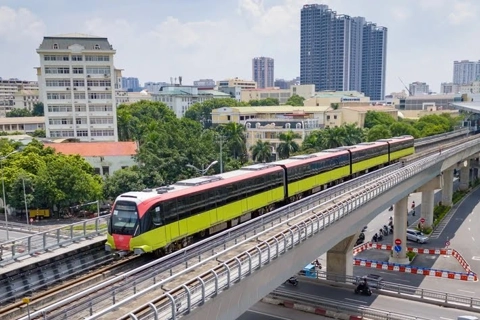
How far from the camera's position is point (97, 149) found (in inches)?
2402

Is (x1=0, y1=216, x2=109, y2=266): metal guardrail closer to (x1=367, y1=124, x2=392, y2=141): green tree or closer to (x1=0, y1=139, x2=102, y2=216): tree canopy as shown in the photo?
(x1=0, y1=139, x2=102, y2=216): tree canopy

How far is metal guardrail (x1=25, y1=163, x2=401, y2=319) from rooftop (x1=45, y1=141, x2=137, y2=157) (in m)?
37.5

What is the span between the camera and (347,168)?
3759cm

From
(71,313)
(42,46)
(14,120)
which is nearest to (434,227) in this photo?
(71,313)

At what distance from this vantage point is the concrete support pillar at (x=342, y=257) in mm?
29891

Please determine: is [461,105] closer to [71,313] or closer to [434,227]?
[434,227]

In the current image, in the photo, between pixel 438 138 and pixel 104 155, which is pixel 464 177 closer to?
pixel 438 138

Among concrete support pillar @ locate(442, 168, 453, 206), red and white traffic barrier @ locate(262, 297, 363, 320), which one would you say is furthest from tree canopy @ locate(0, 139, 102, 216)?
concrete support pillar @ locate(442, 168, 453, 206)

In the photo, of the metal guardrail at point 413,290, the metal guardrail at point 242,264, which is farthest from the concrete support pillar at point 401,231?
the metal guardrail at point 242,264

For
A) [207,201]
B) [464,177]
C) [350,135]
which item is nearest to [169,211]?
[207,201]

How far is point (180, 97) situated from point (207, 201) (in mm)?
134907

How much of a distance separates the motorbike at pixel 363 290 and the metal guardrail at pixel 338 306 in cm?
178

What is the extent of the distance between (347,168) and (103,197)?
26.9 meters

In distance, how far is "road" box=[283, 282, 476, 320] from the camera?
24984mm
